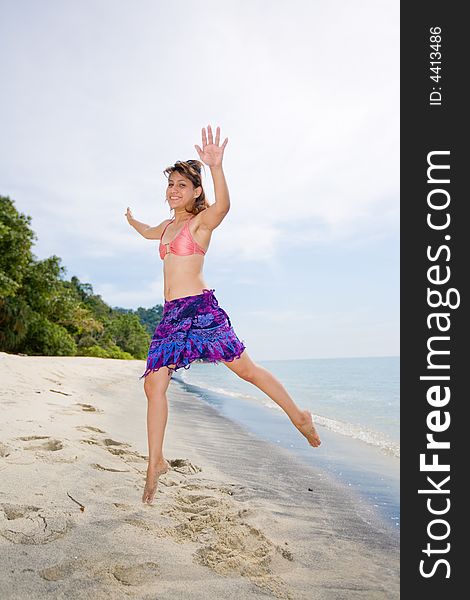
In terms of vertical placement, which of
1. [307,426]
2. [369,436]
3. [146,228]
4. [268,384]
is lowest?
[369,436]

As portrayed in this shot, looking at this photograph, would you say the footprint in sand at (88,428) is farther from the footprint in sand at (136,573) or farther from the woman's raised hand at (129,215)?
A: the footprint in sand at (136,573)

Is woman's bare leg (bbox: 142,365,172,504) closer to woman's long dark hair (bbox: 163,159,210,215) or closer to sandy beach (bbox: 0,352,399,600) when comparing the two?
sandy beach (bbox: 0,352,399,600)

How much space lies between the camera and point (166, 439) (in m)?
4.77

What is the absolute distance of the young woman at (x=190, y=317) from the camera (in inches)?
111

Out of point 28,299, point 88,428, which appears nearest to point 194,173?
point 88,428

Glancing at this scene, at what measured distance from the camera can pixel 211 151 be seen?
9.24 feet

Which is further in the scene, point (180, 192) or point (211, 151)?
point (180, 192)

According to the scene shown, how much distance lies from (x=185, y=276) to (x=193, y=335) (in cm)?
36

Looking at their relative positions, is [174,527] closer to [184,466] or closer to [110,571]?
[110,571]

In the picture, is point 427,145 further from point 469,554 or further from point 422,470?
point 469,554

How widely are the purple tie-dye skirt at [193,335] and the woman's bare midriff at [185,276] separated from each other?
0.11 feet

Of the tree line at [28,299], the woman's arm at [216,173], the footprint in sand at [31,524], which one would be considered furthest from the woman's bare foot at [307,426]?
the tree line at [28,299]

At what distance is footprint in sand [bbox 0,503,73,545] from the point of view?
2.09 m

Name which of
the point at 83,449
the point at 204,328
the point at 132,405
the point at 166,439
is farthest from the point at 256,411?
the point at 204,328
